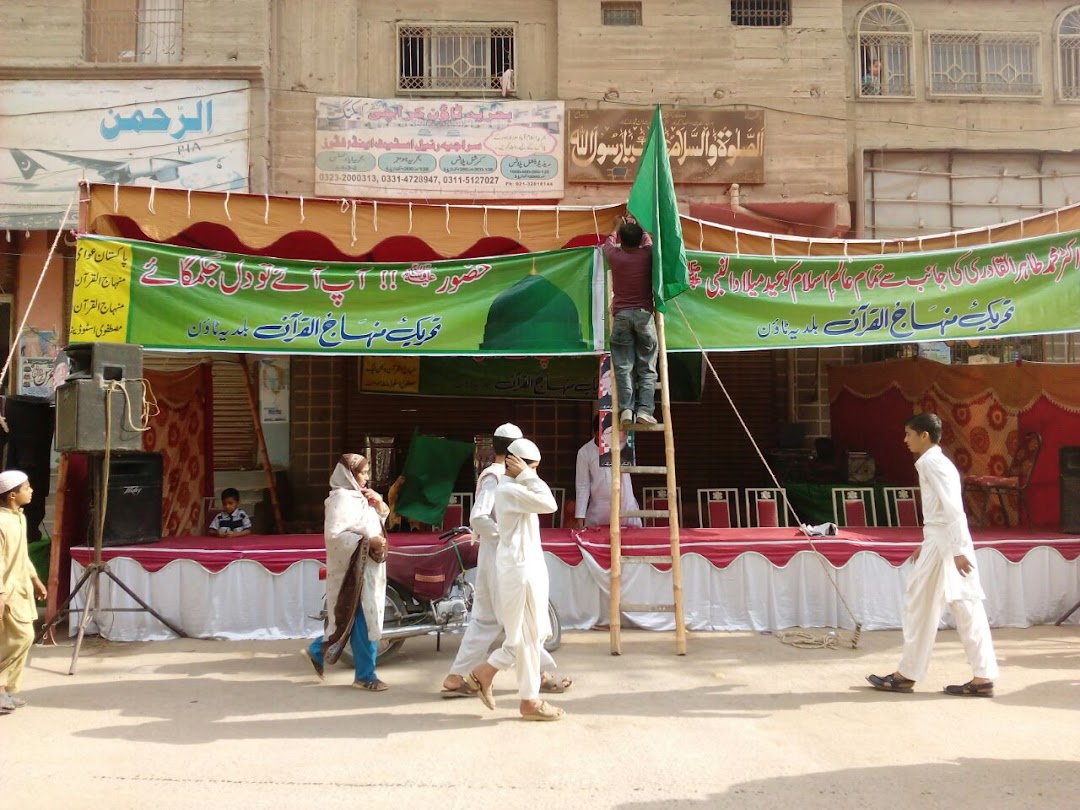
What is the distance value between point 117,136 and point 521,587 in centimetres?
917

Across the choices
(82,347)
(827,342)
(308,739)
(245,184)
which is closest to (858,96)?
(827,342)

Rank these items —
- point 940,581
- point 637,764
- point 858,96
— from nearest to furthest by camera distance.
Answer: point 637,764
point 940,581
point 858,96

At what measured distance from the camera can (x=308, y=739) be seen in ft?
14.3

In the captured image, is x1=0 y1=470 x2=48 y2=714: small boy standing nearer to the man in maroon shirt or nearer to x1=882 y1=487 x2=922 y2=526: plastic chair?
the man in maroon shirt

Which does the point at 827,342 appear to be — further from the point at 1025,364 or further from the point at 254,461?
the point at 254,461

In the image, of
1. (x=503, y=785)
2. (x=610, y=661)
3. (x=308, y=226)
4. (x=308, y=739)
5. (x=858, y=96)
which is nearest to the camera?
(x=503, y=785)

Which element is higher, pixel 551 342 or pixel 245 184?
pixel 245 184

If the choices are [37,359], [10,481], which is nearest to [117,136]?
[37,359]

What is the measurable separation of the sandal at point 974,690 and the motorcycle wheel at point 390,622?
348 cm

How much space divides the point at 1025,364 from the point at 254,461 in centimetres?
856

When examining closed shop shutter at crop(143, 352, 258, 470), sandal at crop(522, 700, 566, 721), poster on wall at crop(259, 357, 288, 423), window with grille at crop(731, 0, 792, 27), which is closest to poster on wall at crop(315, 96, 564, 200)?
poster on wall at crop(259, 357, 288, 423)

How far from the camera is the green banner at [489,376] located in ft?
33.2

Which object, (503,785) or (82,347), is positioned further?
(82,347)

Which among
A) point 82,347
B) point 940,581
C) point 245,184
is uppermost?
point 245,184
